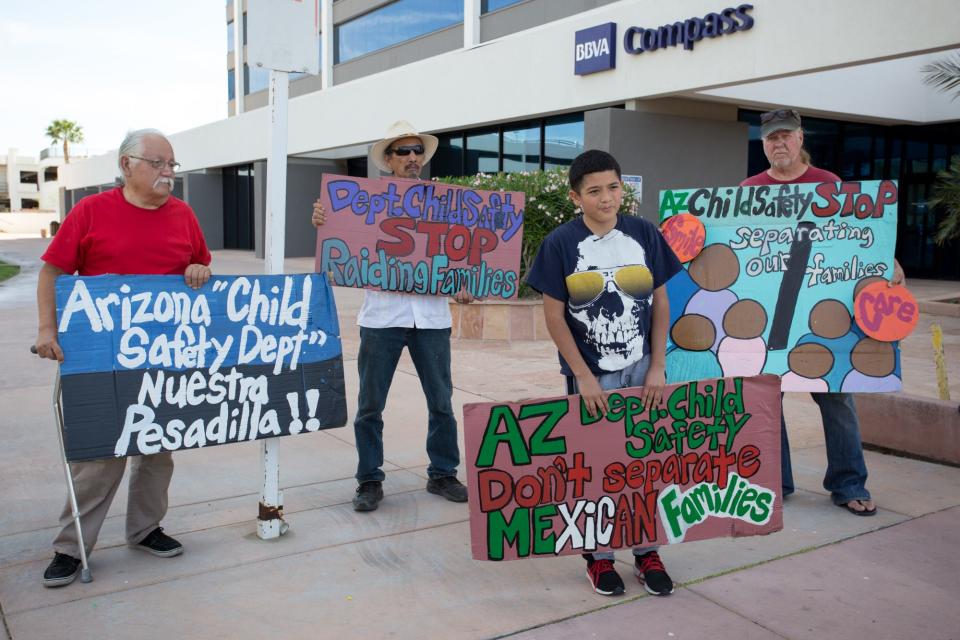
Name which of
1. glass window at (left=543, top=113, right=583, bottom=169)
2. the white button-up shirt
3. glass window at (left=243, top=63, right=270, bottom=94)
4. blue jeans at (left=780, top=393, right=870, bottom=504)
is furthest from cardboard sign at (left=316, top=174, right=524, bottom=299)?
glass window at (left=243, top=63, right=270, bottom=94)

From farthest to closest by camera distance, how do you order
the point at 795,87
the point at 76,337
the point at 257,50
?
the point at 795,87
the point at 257,50
the point at 76,337

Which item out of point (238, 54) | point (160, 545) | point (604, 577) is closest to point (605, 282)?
point (604, 577)

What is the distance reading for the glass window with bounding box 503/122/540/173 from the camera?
57.7ft

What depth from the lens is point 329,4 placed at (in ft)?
85.1

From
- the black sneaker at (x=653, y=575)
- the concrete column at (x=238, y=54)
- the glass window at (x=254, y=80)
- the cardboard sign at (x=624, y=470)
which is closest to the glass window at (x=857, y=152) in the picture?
the cardboard sign at (x=624, y=470)

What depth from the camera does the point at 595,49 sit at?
572 inches

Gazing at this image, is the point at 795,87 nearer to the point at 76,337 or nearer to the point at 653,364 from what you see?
the point at 653,364

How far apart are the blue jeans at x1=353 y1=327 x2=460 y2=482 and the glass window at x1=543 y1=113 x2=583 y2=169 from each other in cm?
1206

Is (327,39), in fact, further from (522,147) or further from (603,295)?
(603,295)

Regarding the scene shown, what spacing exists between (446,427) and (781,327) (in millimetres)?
1846

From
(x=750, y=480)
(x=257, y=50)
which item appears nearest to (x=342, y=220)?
(x=257, y=50)

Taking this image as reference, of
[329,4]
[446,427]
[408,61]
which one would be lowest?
[446,427]

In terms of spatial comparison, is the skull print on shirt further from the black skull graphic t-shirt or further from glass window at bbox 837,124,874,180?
glass window at bbox 837,124,874,180

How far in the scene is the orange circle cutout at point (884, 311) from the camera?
14.2ft
